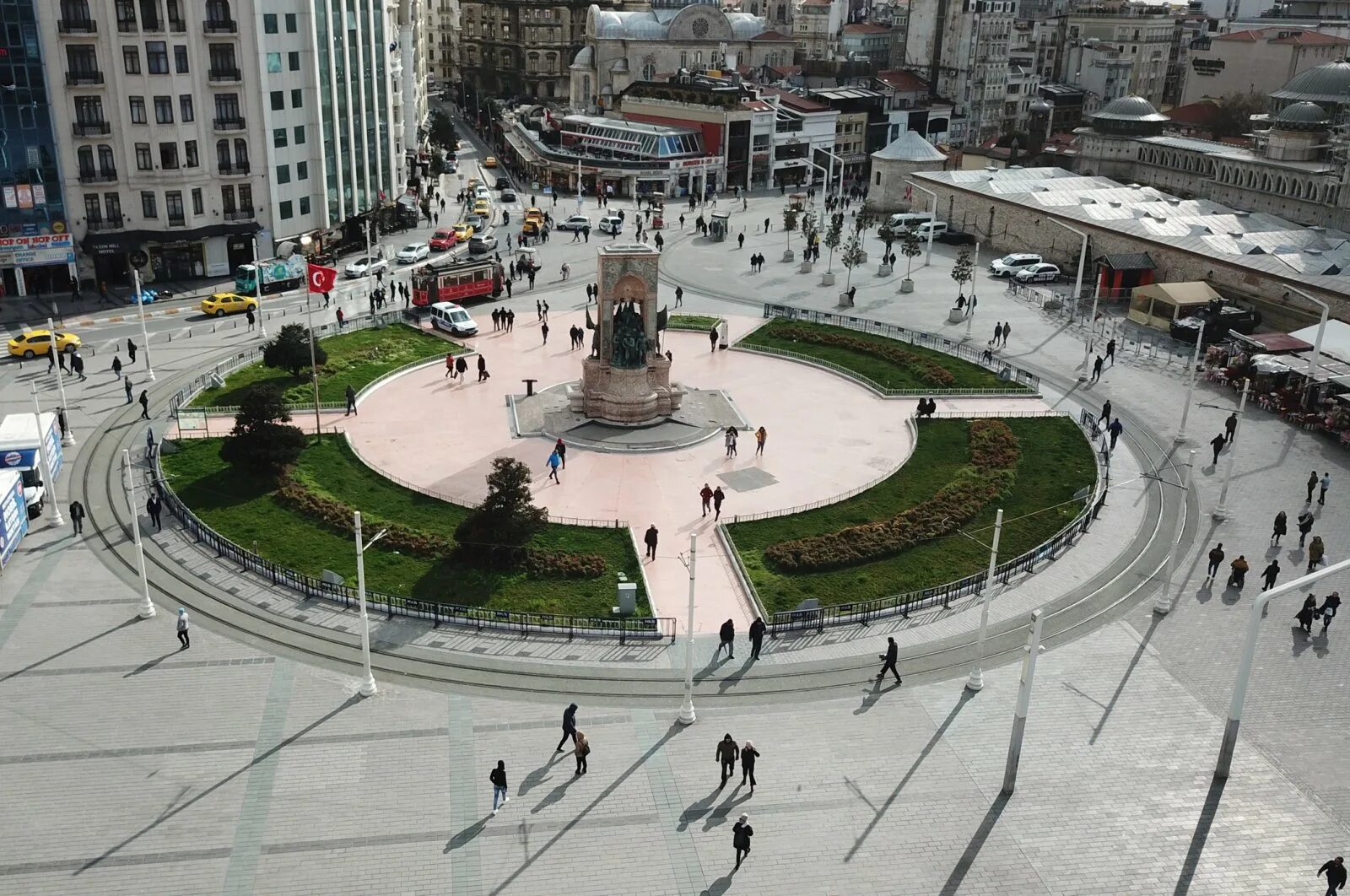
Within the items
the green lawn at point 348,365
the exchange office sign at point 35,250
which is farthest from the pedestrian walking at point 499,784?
the exchange office sign at point 35,250

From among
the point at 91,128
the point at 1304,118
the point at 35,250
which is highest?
the point at 1304,118

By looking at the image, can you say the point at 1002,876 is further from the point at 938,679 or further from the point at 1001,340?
the point at 1001,340

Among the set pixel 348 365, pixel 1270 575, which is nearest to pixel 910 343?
pixel 1270 575

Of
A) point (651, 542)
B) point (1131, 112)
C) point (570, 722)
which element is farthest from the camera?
point (1131, 112)

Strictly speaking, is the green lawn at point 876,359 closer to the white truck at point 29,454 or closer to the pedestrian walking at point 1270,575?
the pedestrian walking at point 1270,575

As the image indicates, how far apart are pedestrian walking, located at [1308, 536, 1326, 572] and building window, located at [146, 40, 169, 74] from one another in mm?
61441

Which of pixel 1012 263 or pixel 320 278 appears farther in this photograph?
pixel 1012 263

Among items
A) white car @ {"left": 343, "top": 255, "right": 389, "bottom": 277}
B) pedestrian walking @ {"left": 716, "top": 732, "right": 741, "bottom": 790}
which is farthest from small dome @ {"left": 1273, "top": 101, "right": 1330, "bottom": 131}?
pedestrian walking @ {"left": 716, "top": 732, "right": 741, "bottom": 790}

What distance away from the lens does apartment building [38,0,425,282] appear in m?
62.7

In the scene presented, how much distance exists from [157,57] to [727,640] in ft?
173

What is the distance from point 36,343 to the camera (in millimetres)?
53156

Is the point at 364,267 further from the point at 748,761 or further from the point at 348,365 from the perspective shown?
the point at 748,761

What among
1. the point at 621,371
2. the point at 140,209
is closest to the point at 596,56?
the point at 140,209

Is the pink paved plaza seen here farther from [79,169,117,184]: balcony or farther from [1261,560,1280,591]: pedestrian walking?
[79,169,117,184]: balcony
